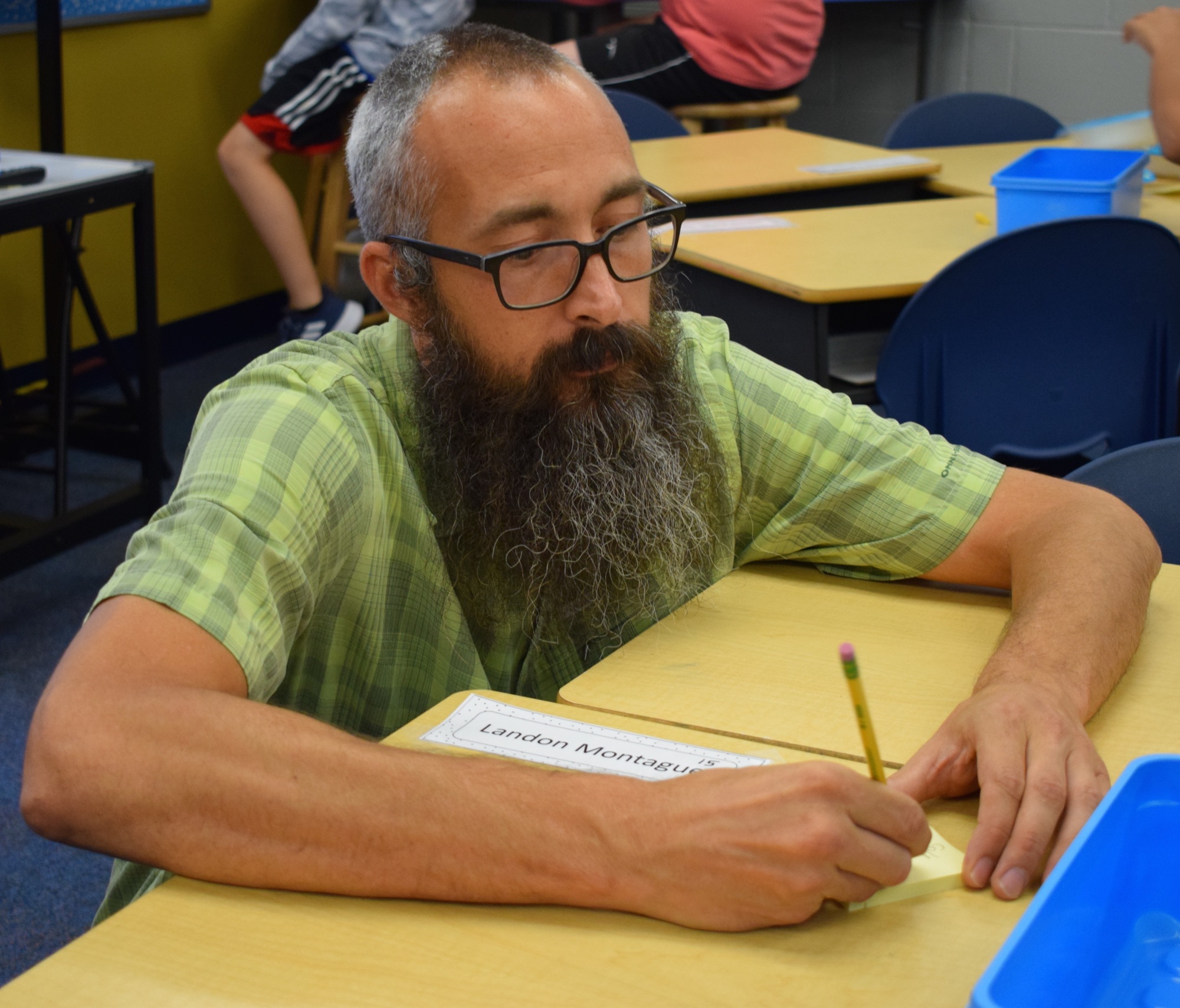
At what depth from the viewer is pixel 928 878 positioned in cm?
92

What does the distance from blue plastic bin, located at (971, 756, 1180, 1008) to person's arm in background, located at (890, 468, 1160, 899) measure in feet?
0.41

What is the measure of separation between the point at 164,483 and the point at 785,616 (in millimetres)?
3038

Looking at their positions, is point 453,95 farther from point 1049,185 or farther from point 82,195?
point 82,195

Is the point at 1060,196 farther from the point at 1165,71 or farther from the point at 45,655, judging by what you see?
the point at 45,655

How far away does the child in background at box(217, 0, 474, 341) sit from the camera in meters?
4.52

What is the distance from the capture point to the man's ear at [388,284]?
1.45 m

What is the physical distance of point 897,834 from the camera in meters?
0.89

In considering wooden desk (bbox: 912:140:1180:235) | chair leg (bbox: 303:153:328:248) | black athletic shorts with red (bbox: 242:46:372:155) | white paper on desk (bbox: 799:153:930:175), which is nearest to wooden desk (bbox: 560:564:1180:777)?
wooden desk (bbox: 912:140:1180:235)

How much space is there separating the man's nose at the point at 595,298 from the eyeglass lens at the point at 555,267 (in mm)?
10

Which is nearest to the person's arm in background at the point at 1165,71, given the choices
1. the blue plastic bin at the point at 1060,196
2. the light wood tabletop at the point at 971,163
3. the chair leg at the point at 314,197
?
the blue plastic bin at the point at 1060,196

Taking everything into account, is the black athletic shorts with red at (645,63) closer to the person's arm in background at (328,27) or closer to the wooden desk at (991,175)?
the person's arm in background at (328,27)

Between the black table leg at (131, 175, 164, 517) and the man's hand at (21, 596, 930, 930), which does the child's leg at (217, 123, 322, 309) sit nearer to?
the black table leg at (131, 175, 164, 517)

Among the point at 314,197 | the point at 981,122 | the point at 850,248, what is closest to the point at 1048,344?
the point at 850,248

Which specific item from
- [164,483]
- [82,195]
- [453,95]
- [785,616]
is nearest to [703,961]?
[785,616]
